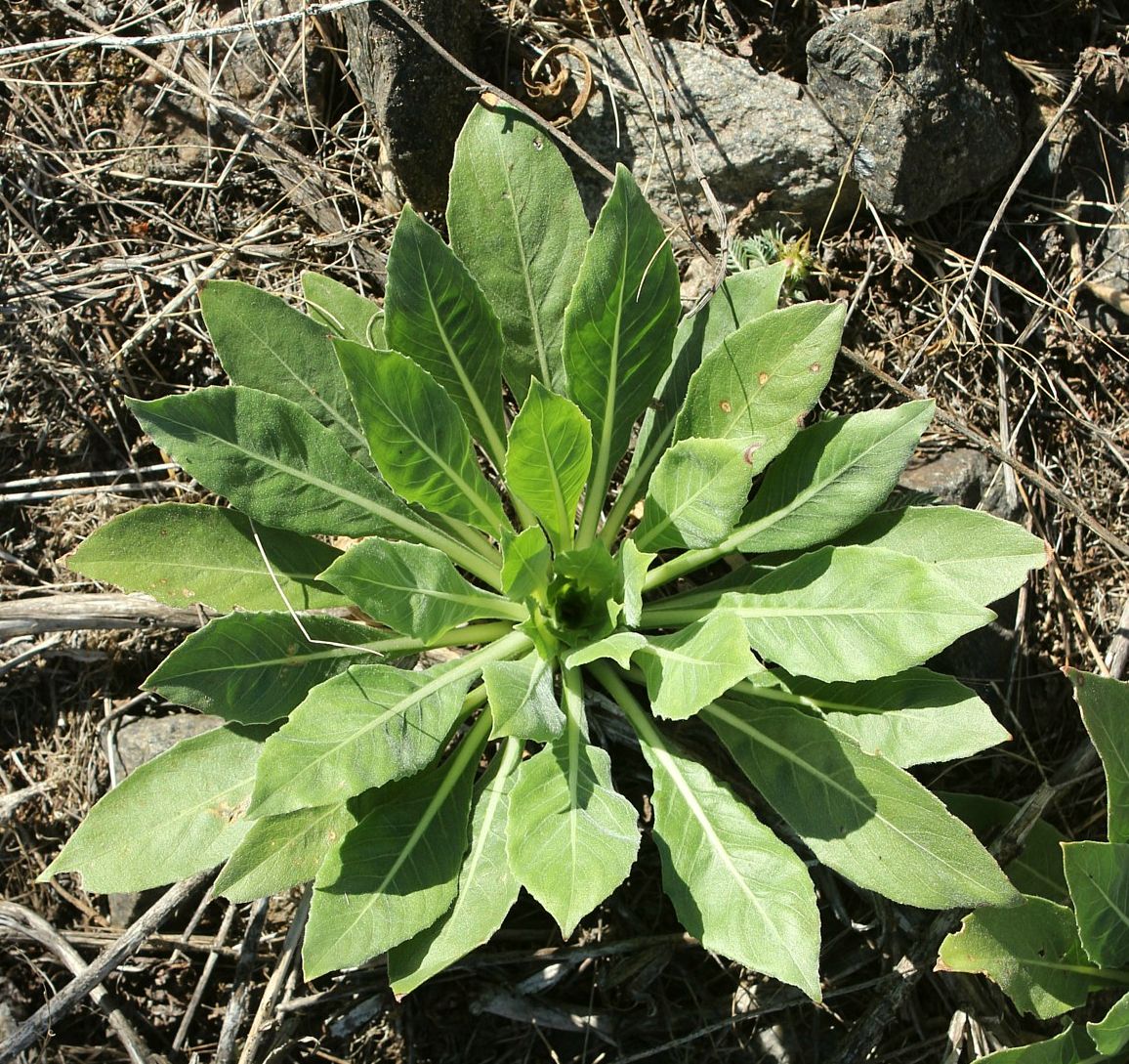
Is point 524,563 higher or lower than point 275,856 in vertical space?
higher

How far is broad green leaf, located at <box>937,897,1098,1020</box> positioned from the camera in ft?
7.22

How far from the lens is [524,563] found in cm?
224

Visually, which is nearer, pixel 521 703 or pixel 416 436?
pixel 521 703

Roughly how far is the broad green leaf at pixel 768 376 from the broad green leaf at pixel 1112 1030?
4.35 feet

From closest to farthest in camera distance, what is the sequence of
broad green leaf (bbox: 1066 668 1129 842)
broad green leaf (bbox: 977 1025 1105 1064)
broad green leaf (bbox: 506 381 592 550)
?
broad green leaf (bbox: 506 381 592 550)
broad green leaf (bbox: 977 1025 1105 1064)
broad green leaf (bbox: 1066 668 1129 842)

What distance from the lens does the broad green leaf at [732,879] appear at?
2004 mm

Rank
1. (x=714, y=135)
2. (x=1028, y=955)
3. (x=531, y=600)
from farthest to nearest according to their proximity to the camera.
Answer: (x=714, y=135) < (x=531, y=600) < (x=1028, y=955)

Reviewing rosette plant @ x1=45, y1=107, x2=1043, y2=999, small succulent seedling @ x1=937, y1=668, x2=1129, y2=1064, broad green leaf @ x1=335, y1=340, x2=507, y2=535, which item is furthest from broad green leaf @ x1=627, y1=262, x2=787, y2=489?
small succulent seedling @ x1=937, y1=668, x2=1129, y2=1064

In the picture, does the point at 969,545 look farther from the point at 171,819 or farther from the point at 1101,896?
the point at 171,819

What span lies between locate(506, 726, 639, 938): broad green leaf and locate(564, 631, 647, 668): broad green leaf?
7.9 inches

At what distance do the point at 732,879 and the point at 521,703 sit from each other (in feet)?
1.90

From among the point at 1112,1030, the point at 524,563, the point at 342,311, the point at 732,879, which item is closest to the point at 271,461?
the point at 342,311

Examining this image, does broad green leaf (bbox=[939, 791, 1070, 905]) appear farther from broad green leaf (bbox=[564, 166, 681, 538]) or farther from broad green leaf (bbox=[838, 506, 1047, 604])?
broad green leaf (bbox=[564, 166, 681, 538])

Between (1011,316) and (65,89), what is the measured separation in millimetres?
2883
